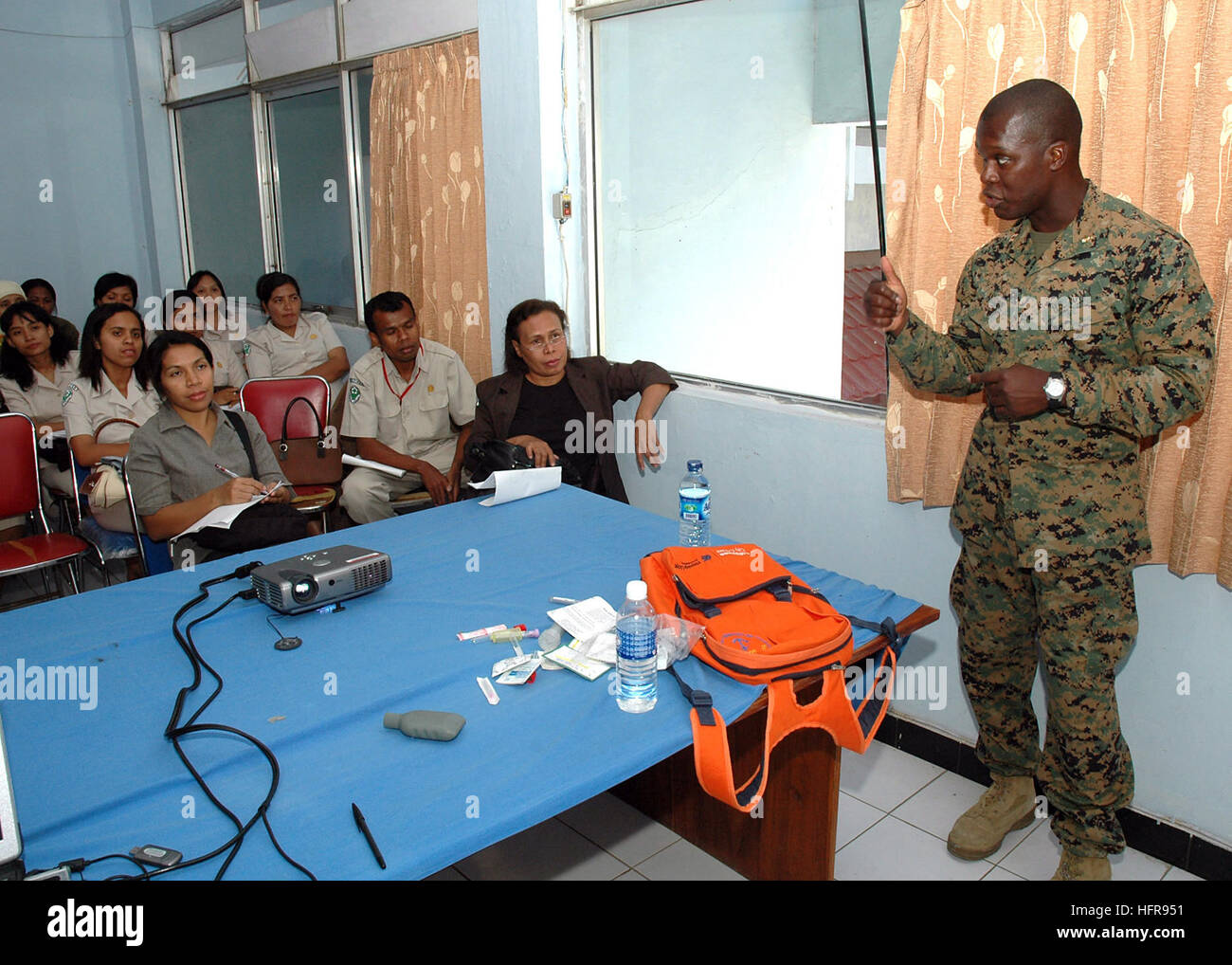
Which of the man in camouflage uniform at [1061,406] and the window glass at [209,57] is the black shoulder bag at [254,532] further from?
the window glass at [209,57]

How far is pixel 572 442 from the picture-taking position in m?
3.34

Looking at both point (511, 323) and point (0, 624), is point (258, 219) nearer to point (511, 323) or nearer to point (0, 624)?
point (511, 323)

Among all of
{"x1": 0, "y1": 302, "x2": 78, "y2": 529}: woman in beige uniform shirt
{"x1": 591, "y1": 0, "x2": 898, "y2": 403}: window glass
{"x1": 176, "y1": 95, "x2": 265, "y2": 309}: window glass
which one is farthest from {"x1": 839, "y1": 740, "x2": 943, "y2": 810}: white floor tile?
{"x1": 176, "y1": 95, "x2": 265, "y2": 309}: window glass

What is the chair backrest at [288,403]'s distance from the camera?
12.7 feet

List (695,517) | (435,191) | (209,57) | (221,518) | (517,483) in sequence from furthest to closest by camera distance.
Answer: (209,57) → (435,191) → (517,483) → (221,518) → (695,517)

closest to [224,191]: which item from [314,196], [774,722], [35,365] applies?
[314,196]

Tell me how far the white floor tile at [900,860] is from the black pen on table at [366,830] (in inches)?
53.1

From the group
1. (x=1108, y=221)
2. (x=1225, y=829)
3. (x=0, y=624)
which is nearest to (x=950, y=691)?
(x=1225, y=829)

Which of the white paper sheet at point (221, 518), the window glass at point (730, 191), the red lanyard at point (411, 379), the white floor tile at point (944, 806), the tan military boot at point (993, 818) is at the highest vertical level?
the window glass at point (730, 191)

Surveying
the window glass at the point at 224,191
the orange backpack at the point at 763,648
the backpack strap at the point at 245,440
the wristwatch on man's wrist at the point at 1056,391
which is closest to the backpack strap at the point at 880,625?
the orange backpack at the point at 763,648

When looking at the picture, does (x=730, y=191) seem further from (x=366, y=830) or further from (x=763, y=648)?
(x=366, y=830)

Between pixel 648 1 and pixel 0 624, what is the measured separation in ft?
8.91

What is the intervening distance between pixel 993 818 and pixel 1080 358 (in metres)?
1.15

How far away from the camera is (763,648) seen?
5.47 ft
